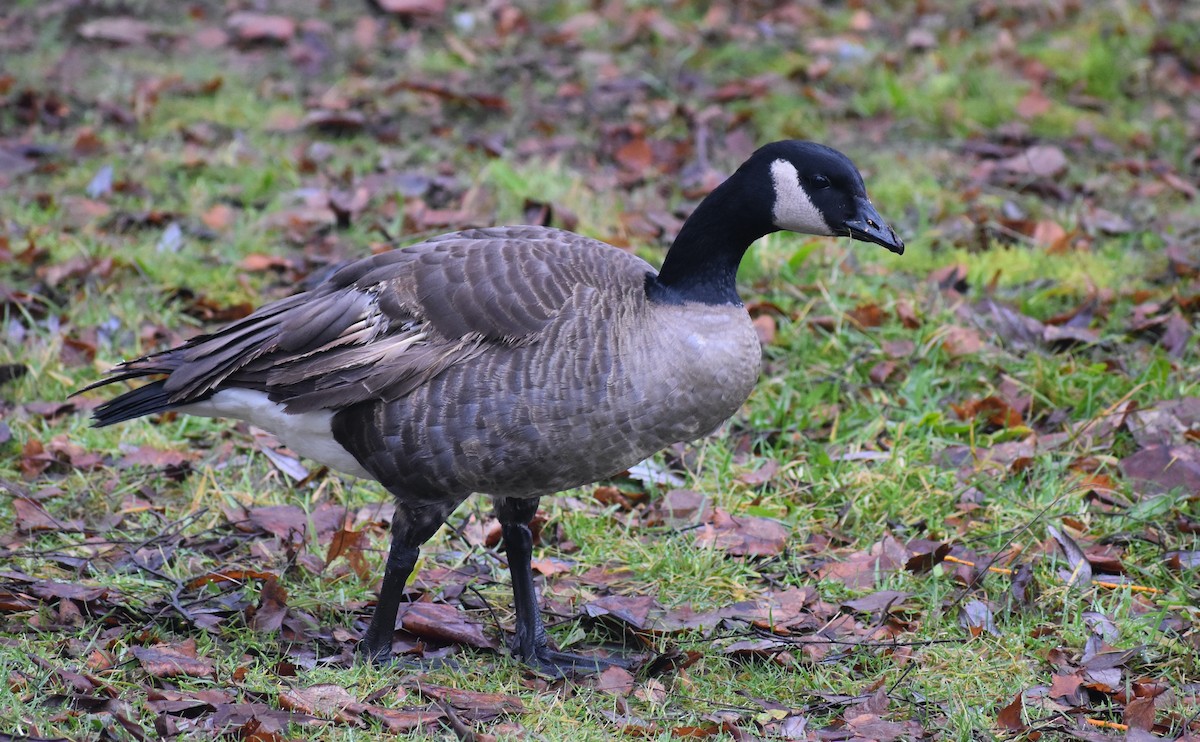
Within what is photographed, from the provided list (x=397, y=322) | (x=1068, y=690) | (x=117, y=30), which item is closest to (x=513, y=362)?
(x=397, y=322)

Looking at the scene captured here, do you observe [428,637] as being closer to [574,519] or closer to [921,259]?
[574,519]

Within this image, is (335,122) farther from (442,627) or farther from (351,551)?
(442,627)

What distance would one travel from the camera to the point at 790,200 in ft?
14.3

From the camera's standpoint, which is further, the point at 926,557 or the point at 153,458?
the point at 153,458

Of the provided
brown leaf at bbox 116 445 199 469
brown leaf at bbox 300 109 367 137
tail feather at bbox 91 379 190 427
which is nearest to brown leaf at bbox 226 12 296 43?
brown leaf at bbox 300 109 367 137

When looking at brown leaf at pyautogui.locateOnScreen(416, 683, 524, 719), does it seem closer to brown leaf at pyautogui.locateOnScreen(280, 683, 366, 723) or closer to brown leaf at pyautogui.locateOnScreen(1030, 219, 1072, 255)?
brown leaf at pyautogui.locateOnScreen(280, 683, 366, 723)

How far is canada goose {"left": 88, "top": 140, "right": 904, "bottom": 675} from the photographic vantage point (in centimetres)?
416

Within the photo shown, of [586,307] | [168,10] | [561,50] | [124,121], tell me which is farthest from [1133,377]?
[168,10]

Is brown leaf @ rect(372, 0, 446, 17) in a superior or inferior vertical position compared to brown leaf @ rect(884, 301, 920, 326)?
superior

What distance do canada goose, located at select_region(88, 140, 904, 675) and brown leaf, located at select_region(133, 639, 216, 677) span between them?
546mm

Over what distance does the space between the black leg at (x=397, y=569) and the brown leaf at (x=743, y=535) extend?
3.92ft

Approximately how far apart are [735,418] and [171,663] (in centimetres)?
280

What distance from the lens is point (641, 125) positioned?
8.80 meters

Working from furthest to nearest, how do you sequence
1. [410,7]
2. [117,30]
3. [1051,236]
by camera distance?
1. [410,7]
2. [117,30]
3. [1051,236]
